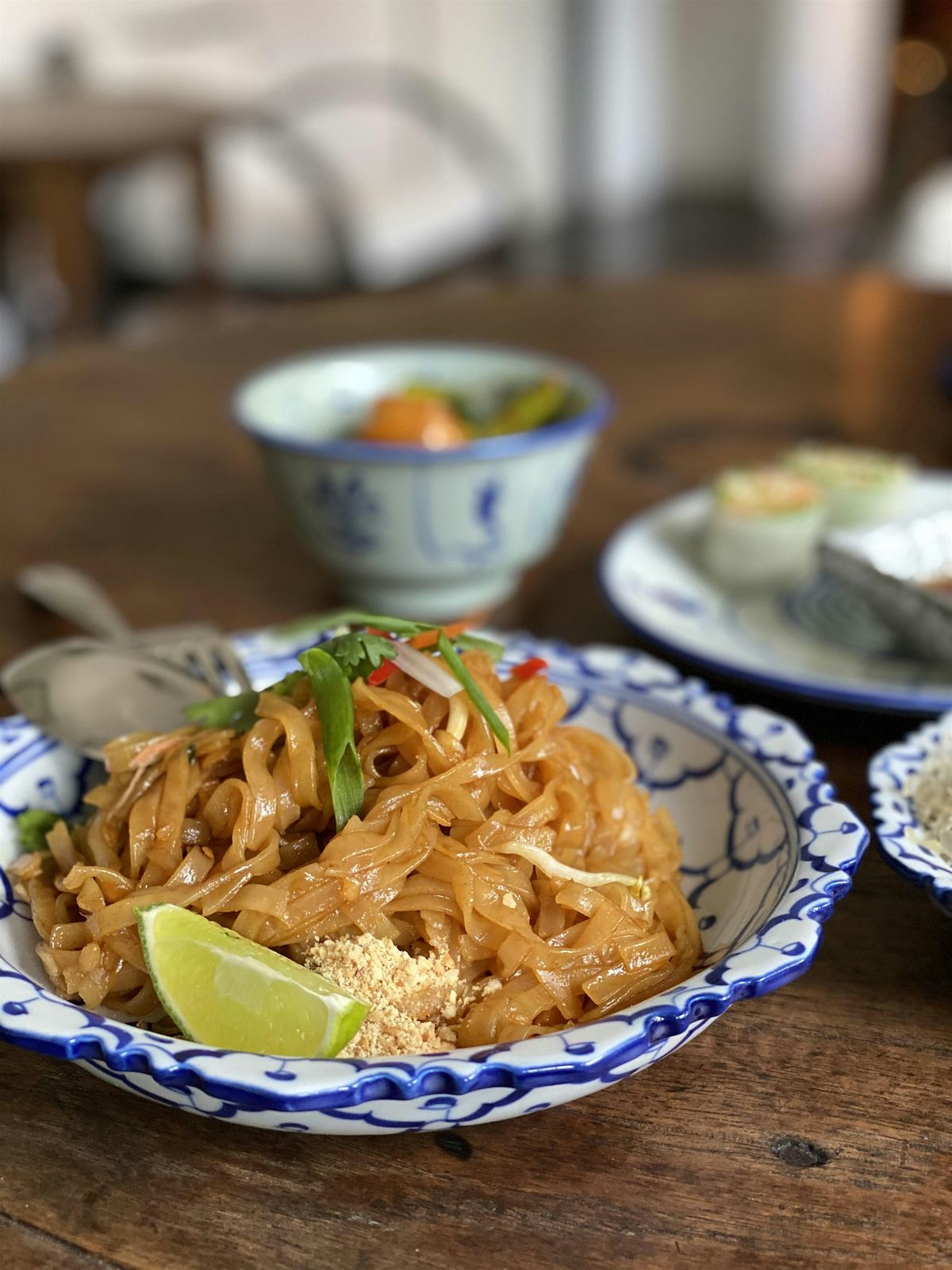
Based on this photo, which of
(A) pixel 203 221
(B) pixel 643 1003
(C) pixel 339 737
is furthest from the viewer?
(A) pixel 203 221

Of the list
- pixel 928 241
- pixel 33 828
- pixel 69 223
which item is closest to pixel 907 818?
pixel 33 828

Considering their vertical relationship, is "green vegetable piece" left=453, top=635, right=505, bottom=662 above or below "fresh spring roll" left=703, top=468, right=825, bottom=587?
above

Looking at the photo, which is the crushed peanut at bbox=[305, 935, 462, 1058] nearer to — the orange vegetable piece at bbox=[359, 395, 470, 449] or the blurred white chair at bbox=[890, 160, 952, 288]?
the orange vegetable piece at bbox=[359, 395, 470, 449]

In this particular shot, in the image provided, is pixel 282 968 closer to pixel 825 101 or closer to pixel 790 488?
pixel 790 488

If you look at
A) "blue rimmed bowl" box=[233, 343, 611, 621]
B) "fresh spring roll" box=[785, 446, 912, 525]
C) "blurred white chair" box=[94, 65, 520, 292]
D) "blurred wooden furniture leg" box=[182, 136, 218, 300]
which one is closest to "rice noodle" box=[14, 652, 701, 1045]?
"blue rimmed bowl" box=[233, 343, 611, 621]

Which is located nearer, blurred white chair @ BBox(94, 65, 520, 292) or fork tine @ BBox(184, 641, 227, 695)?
fork tine @ BBox(184, 641, 227, 695)

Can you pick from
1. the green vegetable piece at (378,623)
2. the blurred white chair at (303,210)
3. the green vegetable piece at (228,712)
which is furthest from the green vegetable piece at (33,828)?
the blurred white chair at (303,210)

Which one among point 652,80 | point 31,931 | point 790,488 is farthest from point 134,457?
point 652,80

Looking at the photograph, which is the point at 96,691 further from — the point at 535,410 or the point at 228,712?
the point at 535,410
